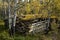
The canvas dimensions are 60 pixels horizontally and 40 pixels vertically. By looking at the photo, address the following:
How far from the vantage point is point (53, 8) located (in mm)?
13688

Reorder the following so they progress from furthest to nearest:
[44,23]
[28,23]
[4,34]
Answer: [44,23]
[28,23]
[4,34]

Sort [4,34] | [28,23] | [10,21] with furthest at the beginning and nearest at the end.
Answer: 1. [28,23]
2. [10,21]
3. [4,34]

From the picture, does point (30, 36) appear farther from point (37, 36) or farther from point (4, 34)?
point (4, 34)

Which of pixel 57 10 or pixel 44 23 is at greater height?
pixel 57 10

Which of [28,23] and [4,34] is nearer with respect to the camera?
[4,34]

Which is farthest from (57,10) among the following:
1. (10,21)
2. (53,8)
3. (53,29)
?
(10,21)

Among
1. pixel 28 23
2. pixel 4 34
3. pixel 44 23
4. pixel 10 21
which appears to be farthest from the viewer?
pixel 44 23

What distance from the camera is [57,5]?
1345 centimetres

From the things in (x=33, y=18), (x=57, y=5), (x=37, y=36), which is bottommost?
(x=37, y=36)

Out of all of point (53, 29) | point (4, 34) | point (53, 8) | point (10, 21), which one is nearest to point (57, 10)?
point (53, 8)

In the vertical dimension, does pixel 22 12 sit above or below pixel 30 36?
above

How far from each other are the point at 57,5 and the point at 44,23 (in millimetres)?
2457

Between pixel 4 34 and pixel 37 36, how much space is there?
8.12 ft

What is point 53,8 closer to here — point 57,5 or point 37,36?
point 57,5
